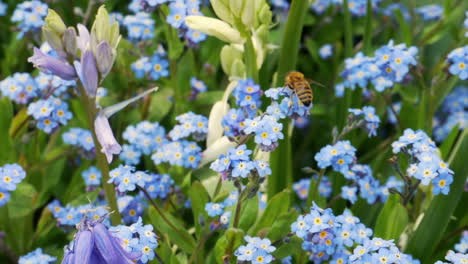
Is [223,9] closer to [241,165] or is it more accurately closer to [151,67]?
[151,67]

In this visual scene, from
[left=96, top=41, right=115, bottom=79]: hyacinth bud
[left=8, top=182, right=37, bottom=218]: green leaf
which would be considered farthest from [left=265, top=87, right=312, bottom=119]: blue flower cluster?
[left=8, top=182, right=37, bottom=218]: green leaf

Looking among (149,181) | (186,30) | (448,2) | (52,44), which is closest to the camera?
A: (52,44)

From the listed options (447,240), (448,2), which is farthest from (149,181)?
(448,2)

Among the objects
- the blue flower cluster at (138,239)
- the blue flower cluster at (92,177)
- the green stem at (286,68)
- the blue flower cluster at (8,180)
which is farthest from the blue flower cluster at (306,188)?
the blue flower cluster at (8,180)

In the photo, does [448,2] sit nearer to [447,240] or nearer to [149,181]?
[447,240]

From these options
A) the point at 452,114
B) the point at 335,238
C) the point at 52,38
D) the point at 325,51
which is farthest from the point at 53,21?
the point at 452,114

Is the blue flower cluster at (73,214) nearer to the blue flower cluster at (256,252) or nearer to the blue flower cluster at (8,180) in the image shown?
the blue flower cluster at (8,180)
